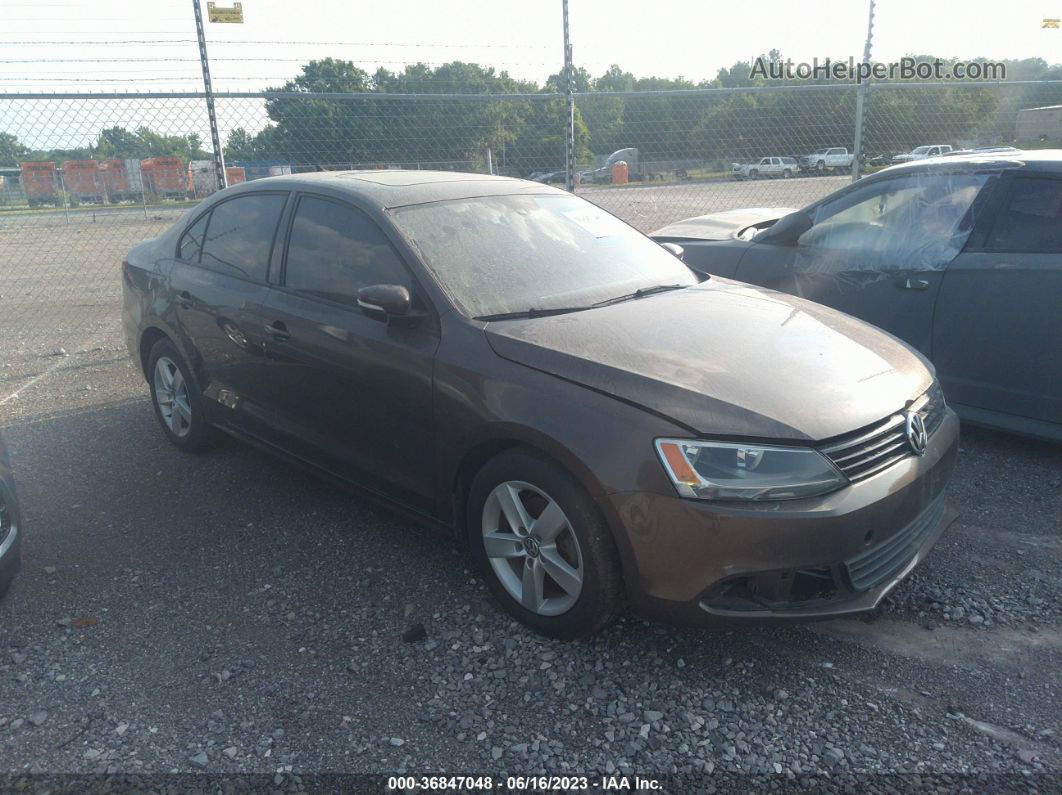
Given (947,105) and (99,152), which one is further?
(947,105)

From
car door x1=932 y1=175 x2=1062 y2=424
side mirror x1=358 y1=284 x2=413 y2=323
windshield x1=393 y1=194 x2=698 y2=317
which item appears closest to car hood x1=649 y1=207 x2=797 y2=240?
car door x1=932 y1=175 x2=1062 y2=424

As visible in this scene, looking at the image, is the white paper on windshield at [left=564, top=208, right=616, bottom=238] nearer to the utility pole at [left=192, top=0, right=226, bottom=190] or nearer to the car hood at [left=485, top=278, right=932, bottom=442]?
the car hood at [left=485, top=278, right=932, bottom=442]

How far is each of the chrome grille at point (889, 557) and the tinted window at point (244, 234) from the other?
119 inches

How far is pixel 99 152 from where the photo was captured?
27.2ft

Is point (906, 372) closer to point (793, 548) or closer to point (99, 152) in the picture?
point (793, 548)

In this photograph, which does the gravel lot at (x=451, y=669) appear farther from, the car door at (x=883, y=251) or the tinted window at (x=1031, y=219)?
the tinted window at (x=1031, y=219)

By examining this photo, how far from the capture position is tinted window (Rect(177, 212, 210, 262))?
185 inches

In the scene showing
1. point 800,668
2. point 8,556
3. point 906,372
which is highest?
point 906,372

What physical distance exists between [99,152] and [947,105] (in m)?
9.93

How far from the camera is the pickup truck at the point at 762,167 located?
10750mm

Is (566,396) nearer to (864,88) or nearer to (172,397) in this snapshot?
(172,397)

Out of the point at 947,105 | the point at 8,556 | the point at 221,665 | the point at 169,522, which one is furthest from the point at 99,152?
Answer: the point at 947,105

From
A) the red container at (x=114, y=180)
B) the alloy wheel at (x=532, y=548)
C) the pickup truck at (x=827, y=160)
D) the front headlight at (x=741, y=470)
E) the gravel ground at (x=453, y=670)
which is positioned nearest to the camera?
the gravel ground at (x=453, y=670)

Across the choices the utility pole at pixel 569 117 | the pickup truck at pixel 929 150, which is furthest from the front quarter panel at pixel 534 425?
the pickup truck at pixel 929 150
